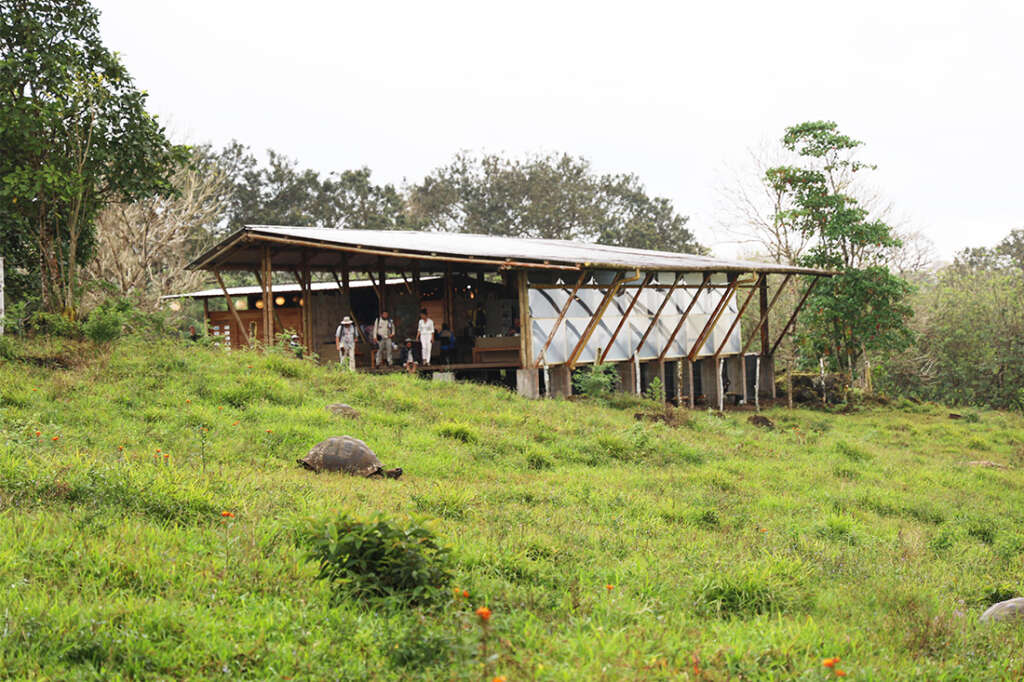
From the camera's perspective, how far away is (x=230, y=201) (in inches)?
1775

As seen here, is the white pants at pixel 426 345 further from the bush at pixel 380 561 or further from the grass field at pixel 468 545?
Answer: the bush at pixel 380 561

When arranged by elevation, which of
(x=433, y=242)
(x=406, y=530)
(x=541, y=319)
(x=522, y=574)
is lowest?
(x=522, y=574)

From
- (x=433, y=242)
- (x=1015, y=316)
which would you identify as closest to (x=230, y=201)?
(x=433, y=242)

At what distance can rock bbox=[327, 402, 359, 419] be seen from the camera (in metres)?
13.0

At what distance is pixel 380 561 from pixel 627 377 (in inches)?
771

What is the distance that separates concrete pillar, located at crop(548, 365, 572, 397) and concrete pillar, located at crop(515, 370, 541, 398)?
1.00 meters

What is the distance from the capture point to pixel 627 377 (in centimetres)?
2480

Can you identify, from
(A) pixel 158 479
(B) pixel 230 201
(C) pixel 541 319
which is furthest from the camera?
(B) pixel 230 201

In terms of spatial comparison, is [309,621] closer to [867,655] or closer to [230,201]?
[867,655]

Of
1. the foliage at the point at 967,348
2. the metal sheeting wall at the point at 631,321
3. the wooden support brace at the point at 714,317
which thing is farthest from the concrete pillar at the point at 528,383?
the foliage at the point at 967,348

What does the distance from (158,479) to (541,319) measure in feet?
49.7

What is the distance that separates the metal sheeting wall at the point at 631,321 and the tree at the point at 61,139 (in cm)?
944

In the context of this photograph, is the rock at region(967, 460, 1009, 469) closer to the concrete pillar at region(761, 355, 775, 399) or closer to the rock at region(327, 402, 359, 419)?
the rock at region(327, 402, 359, 419)

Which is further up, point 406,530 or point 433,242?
point 433,242
